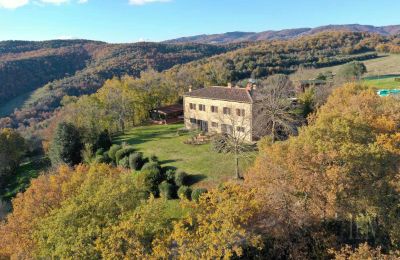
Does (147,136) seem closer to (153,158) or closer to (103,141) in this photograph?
(103,141)

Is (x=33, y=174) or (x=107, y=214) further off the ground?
(x=107, y=214)

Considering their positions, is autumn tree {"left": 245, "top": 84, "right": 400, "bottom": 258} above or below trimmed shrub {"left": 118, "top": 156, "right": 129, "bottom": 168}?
above

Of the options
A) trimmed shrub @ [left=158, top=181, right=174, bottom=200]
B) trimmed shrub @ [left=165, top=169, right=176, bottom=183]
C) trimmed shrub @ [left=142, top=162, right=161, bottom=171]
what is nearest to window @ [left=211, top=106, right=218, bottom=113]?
trimmed shrub @ [left=142, top=162, right=161, bottom=171]

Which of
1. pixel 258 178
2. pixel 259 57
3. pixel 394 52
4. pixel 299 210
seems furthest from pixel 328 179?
pixel 394 52

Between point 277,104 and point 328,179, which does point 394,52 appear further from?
point 328,179

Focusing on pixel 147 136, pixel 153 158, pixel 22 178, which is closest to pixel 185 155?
pixel 153 158

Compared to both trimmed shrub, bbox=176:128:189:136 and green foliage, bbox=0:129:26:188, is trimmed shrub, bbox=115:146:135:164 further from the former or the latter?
green foliage, bbox=0:129:26:188
